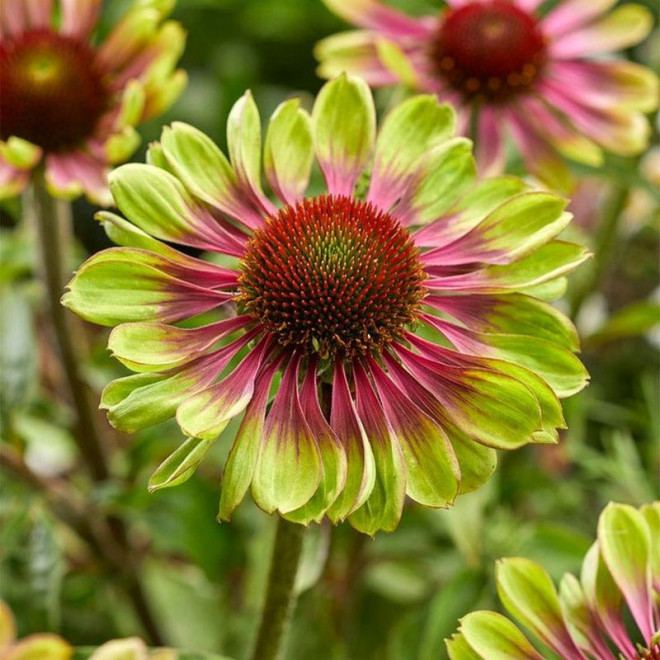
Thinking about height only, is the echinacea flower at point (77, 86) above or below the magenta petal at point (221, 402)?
above

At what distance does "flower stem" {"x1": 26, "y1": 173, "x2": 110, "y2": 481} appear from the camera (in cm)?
82

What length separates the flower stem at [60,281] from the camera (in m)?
0.82

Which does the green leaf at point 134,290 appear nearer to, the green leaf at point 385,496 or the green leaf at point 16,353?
the green leaf at point 385,496

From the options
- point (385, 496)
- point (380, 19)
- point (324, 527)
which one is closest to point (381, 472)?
point (385, 496)

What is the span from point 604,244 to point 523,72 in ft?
0.85

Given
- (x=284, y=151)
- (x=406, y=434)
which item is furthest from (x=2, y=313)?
(x=406, y=434)

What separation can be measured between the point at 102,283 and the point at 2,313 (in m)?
0.48

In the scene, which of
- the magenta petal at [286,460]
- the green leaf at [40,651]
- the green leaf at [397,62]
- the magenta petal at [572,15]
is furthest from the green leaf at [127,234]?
the magenta petal at [572,15]

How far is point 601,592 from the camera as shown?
0.58 m

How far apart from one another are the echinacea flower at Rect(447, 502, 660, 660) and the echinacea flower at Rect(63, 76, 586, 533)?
0.30 feet

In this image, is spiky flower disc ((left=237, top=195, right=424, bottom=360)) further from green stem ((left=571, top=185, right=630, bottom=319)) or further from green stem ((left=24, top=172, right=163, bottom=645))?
green stem ((left=571, top=185, right=630, bottom=319))

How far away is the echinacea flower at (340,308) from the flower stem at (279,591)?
0.20 ft

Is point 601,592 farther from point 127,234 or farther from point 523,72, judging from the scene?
point 523,72

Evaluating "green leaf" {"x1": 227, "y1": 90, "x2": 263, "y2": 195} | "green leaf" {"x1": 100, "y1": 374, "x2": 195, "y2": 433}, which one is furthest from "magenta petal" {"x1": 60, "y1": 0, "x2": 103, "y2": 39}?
"green leaf" {"x1": 100, "y1": 374, "x2": 195, "y2": 433}
